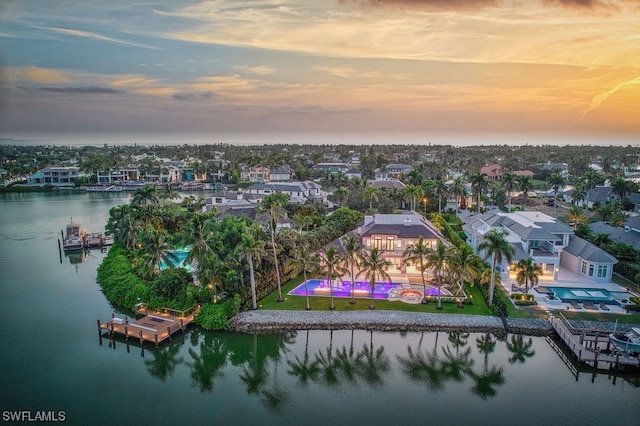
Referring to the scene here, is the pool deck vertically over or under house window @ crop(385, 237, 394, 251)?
under

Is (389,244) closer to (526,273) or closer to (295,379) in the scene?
(526,273)

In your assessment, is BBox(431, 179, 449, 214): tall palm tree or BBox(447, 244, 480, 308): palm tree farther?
BBox(431, 179, 449, 214): tall palm tree

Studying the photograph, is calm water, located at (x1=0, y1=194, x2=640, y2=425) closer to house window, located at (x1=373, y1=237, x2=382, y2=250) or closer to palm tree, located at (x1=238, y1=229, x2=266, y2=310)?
palm tree, located at (x1=238, y1=229, x2=266, y2=310)

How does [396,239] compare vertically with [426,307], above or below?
A: above

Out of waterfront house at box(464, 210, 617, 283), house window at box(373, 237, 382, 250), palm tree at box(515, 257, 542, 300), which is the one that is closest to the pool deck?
house window at box(373, 237, 382, 250)

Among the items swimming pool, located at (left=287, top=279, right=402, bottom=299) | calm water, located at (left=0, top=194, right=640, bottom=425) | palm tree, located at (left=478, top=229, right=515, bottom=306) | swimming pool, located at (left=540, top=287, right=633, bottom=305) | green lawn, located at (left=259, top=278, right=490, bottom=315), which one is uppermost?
palm tree, located at (left=478, top=229, right=515, bottom=306)

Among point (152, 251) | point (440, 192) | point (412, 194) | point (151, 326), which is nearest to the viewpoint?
point (151, 326)

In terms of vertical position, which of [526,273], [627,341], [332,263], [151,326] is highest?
[332,263]

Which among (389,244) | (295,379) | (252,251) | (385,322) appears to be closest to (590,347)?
(385,322)
